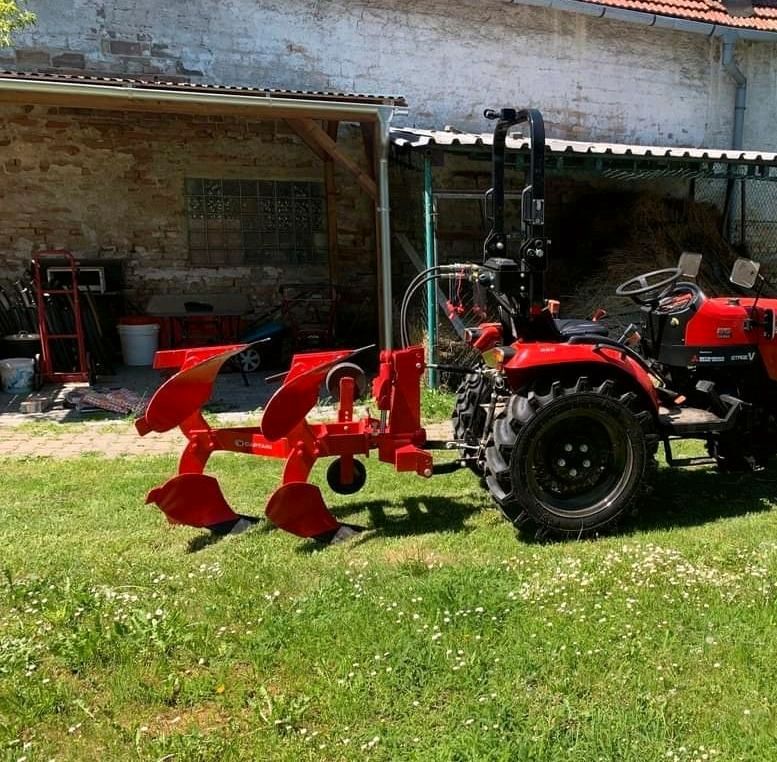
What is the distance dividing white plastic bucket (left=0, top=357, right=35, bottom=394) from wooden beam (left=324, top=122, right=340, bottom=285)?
14.0 ft

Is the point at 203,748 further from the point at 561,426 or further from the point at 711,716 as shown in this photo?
the point at 561,426

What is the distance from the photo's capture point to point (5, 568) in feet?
11.1

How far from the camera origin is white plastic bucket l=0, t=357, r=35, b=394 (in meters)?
7.75

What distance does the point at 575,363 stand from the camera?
3.63 meters

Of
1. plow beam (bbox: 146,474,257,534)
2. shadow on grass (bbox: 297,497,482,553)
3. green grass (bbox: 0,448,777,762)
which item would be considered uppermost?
plow beam (bbox: 146,474,257,534)

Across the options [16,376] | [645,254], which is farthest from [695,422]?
[16,376]

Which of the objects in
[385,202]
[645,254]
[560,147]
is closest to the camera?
[385,202]

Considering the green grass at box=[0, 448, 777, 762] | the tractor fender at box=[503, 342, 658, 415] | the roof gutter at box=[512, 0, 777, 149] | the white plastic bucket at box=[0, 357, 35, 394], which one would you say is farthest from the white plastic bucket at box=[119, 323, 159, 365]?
the roof gutter at box=[512, 0, 777, 149]

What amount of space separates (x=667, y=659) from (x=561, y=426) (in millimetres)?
1285

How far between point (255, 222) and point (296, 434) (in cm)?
730

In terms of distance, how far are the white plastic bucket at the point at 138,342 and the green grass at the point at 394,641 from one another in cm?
549

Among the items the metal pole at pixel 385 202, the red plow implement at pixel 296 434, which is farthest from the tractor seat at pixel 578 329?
the metal pole at pixel 385 202

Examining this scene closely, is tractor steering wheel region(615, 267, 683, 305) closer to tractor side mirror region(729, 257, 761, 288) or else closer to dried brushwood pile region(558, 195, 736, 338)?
tractor side mirror region(729, 257, 761, 288)

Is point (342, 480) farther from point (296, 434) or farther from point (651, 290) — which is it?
point (651, 290)
